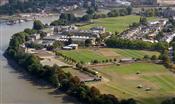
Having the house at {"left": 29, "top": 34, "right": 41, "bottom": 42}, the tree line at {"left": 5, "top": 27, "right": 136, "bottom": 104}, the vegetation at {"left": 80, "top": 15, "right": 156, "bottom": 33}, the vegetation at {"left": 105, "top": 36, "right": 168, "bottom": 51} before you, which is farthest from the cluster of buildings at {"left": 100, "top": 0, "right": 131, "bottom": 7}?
the tree line at {"left": 5, "top": 27, "right": 136, "bottom": 104}

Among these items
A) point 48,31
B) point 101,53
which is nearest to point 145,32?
point 48,31

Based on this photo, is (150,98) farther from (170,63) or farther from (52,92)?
(170,63)

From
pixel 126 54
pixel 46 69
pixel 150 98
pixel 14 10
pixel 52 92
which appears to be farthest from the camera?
pixel 14 10

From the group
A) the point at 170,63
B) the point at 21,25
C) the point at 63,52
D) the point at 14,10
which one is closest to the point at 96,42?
the point at 63,52

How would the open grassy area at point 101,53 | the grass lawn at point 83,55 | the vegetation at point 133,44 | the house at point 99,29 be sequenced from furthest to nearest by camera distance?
the house at point 99,29
the vegetation at point 133,44
the open grassy area at point 101,53
the grass lawn at point 83,55

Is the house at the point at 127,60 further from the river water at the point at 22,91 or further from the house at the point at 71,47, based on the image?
the river water at the point at 22,91

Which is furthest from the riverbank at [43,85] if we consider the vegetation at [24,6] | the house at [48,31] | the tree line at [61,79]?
the vegetation at [24,6]

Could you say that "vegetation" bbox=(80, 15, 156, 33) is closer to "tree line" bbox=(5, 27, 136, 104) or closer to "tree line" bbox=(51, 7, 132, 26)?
"tree line" bbox=(51, 7, 132, 26)
